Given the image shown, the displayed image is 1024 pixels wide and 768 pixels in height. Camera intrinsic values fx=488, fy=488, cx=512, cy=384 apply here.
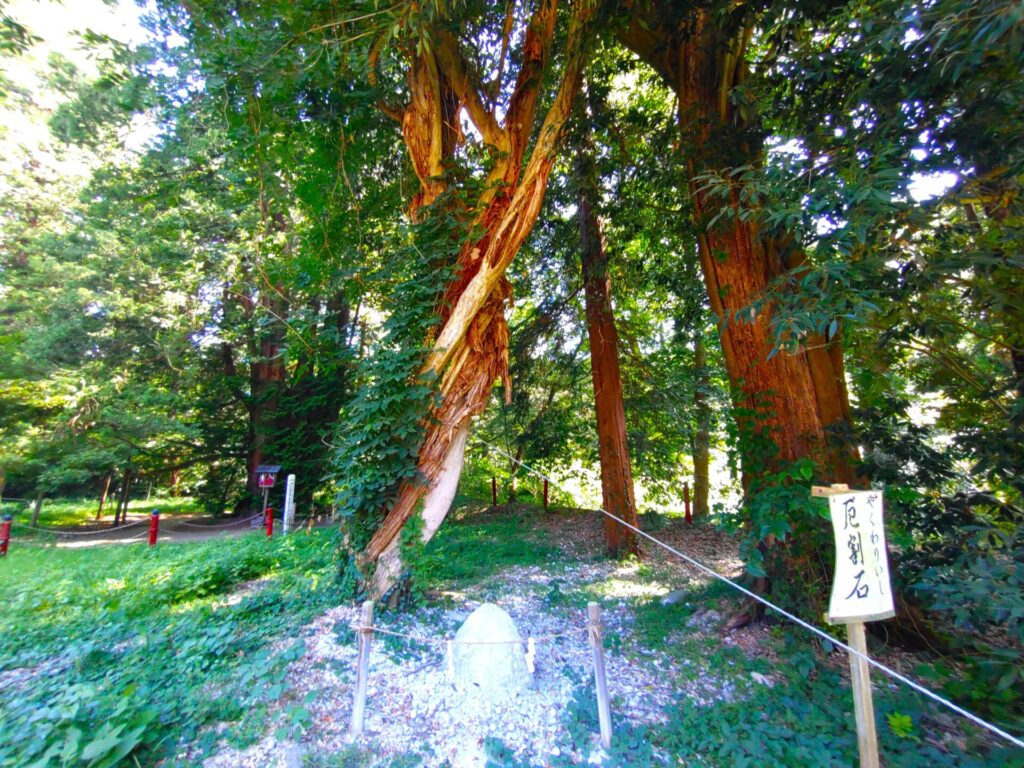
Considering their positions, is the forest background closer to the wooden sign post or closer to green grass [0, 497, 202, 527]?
the wooden sign post

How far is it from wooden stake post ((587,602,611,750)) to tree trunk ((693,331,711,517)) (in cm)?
556

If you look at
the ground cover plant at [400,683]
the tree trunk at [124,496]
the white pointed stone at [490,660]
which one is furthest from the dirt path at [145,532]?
the white pointed stone at [490,660]

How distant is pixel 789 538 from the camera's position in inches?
148

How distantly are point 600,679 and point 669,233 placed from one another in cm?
550

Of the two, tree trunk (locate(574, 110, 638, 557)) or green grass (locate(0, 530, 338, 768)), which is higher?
tree trunk (locate(574, 110, 638, 557))

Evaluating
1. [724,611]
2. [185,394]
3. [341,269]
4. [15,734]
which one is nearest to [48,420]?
[185,394]

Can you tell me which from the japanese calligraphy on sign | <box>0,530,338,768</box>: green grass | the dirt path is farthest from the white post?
the japanese calligraphy on sign

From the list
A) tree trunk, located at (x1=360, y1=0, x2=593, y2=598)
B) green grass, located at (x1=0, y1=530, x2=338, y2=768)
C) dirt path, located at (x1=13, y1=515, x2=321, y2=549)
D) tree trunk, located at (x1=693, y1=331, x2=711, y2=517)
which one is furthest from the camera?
dirt path, located at (x1=13, y1=515, x2=321, y2=549)

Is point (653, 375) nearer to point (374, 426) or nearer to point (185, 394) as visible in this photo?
point (374, 426)

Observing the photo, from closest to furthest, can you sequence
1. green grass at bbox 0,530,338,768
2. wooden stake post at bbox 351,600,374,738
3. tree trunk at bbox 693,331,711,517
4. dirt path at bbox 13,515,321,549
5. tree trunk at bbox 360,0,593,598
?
green grass at bbox 0,530,338,768, wooden stake post at bbox 351,600,374,738, tree trunk at bbox 360,0,593,598, tree trunk at bbox 693,331,711,517, dirt path at bbox 13,515,321,549

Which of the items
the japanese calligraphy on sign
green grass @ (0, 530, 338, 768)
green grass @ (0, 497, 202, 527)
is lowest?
green grass @ (0, 530, 338, 768)

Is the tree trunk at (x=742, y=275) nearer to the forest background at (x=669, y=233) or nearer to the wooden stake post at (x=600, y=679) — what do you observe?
the forest background at (x=669, y=233)

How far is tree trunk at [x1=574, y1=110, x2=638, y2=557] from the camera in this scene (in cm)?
678

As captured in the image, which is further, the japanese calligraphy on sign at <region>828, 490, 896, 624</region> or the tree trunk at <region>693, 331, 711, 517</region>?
the tree trunk at <region>693, 331, 711, 517</region>
